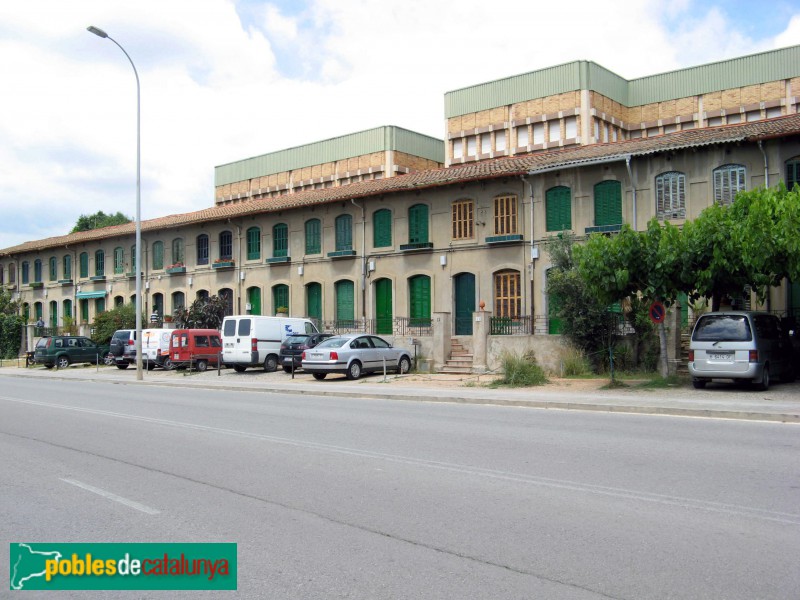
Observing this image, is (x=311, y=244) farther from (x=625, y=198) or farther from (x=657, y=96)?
(x=657, y=96)

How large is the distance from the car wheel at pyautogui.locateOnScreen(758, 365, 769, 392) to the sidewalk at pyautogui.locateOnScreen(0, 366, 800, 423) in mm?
235

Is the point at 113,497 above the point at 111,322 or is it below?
below

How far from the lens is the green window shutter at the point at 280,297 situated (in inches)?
1474

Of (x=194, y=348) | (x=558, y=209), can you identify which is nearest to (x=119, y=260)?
(x=194, y=348)

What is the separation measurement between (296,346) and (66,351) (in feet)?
56.4

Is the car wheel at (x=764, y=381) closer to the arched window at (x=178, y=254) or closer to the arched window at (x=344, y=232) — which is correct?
the arched window at (x=344, y=232)

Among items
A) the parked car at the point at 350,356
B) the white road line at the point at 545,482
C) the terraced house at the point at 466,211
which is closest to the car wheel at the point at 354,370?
the parked car at the point at 350,356

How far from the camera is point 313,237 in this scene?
119 feet

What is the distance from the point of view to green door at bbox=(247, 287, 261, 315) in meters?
38.6

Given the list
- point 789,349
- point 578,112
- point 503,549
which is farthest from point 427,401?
point 578,112

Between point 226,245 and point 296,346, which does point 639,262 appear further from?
point 226,245

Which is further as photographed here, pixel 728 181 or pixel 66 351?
pixel 66 351

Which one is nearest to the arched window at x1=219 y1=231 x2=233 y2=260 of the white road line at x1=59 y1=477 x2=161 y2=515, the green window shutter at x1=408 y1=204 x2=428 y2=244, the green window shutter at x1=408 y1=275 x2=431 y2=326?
the green window shutter at x1=408 y1=204 x2=428 y2=244

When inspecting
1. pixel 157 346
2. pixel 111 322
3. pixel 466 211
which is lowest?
pixel 157 346
